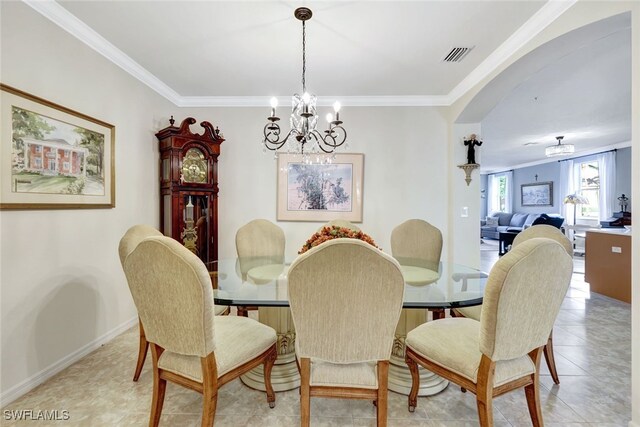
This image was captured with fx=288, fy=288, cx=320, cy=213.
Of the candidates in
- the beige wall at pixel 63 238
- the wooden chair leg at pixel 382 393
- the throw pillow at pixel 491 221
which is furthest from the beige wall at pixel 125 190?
the throw pillow at pixel 491 221

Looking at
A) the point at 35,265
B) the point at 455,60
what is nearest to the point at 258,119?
the point at 455,60

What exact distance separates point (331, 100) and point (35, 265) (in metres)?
3.13

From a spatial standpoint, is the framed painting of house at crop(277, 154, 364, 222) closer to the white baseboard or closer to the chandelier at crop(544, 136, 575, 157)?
the white baseboard

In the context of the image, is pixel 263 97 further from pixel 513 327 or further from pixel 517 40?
pixel 513 327

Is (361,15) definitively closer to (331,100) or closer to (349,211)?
(331,100)

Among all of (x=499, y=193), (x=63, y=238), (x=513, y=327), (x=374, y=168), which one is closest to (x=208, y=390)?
(x=513, y=327)

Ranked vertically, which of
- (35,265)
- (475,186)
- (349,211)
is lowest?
(35,265)

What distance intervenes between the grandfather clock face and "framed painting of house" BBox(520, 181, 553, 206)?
9.12 metres

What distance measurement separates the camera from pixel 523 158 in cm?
797

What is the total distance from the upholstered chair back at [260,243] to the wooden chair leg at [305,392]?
4.49ft

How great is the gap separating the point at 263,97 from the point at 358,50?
146 cm

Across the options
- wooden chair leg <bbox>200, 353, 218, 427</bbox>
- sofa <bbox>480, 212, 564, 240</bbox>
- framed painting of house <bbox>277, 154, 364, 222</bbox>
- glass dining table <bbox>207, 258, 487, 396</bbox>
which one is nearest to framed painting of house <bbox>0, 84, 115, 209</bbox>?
glass dining table <bbox>207, 258, 487, 396</bbox>

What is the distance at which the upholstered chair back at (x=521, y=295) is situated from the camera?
46.8 inches

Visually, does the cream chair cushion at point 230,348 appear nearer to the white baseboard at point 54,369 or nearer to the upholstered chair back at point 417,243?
the white baseboard at point 54,369
